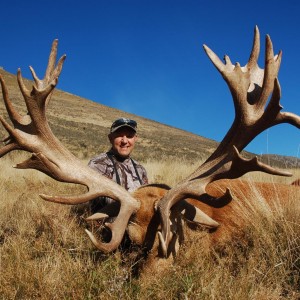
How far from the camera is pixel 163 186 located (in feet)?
12.6

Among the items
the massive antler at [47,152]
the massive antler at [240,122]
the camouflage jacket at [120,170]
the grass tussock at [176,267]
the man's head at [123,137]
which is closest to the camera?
the grass tussock at [176,267]

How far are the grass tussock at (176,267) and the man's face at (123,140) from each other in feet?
4.13

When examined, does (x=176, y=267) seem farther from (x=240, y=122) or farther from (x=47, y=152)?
(x=47, y=152)

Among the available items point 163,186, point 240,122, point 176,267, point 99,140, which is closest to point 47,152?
point 163,186

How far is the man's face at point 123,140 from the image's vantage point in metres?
5.42

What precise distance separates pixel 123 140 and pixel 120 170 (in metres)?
0.41

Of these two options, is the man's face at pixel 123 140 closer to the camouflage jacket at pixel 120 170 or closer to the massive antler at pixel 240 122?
the camouflage jacket at pixel 120 170

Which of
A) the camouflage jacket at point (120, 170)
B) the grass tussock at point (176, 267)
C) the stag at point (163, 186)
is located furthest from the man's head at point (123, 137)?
the stag at point (163, 186)

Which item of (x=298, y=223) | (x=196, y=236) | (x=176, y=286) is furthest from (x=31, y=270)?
(x=298, y=223)

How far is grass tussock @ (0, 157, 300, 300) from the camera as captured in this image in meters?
2.91

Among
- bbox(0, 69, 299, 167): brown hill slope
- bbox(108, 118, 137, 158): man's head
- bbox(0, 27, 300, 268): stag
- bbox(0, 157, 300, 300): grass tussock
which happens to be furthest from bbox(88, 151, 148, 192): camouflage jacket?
bbox(0, 69, 299, 167): brown hill slope

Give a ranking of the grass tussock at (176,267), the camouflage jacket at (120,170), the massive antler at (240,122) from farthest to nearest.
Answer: the camouflage jacket at (120,170), the massive antler at (240,122), the grass tussock at (176,267)

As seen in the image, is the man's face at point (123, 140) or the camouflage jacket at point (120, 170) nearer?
the camouflage jacket at point (120, 170)

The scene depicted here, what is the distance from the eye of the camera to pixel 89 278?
3039 mm
